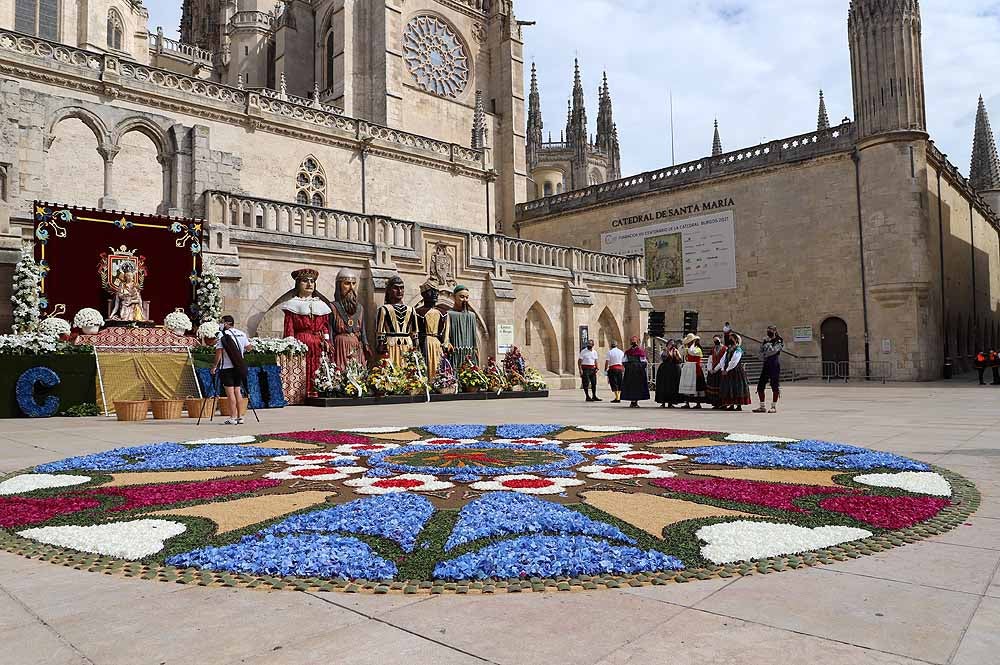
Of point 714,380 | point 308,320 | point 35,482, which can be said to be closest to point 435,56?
point 308,320

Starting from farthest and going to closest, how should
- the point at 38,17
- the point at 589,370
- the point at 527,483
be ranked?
the point at 38,17 < the point at 589,370 < the point at 527,483

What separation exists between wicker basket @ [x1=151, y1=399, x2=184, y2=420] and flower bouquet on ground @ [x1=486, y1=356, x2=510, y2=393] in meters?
8.24

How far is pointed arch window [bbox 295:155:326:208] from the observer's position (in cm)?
2491

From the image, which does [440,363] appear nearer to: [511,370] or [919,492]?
[511,370]

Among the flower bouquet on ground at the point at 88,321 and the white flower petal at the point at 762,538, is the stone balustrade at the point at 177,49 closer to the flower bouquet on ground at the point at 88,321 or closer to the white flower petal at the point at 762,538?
the flower bouquet on ground at the point at 88,321

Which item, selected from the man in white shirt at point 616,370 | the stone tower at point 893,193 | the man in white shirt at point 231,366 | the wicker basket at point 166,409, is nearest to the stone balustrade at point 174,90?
the wicker basket at point 166,409

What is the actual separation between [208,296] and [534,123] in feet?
152

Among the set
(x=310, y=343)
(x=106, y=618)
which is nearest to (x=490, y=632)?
(x=106, y=618)

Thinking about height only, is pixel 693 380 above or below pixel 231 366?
below

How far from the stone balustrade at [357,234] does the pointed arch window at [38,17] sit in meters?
20.4

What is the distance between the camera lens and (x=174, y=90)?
22.2 meters

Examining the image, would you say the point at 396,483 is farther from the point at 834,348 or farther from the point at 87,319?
the point at 834,348

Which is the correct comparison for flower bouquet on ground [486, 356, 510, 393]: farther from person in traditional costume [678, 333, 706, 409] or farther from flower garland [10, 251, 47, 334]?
flower garland [10, 251, 47, 334]

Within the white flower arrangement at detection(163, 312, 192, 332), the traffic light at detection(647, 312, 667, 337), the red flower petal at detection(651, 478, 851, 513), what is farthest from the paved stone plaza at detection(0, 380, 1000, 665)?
the traffic light at detection(647, 312, 667, 337)
